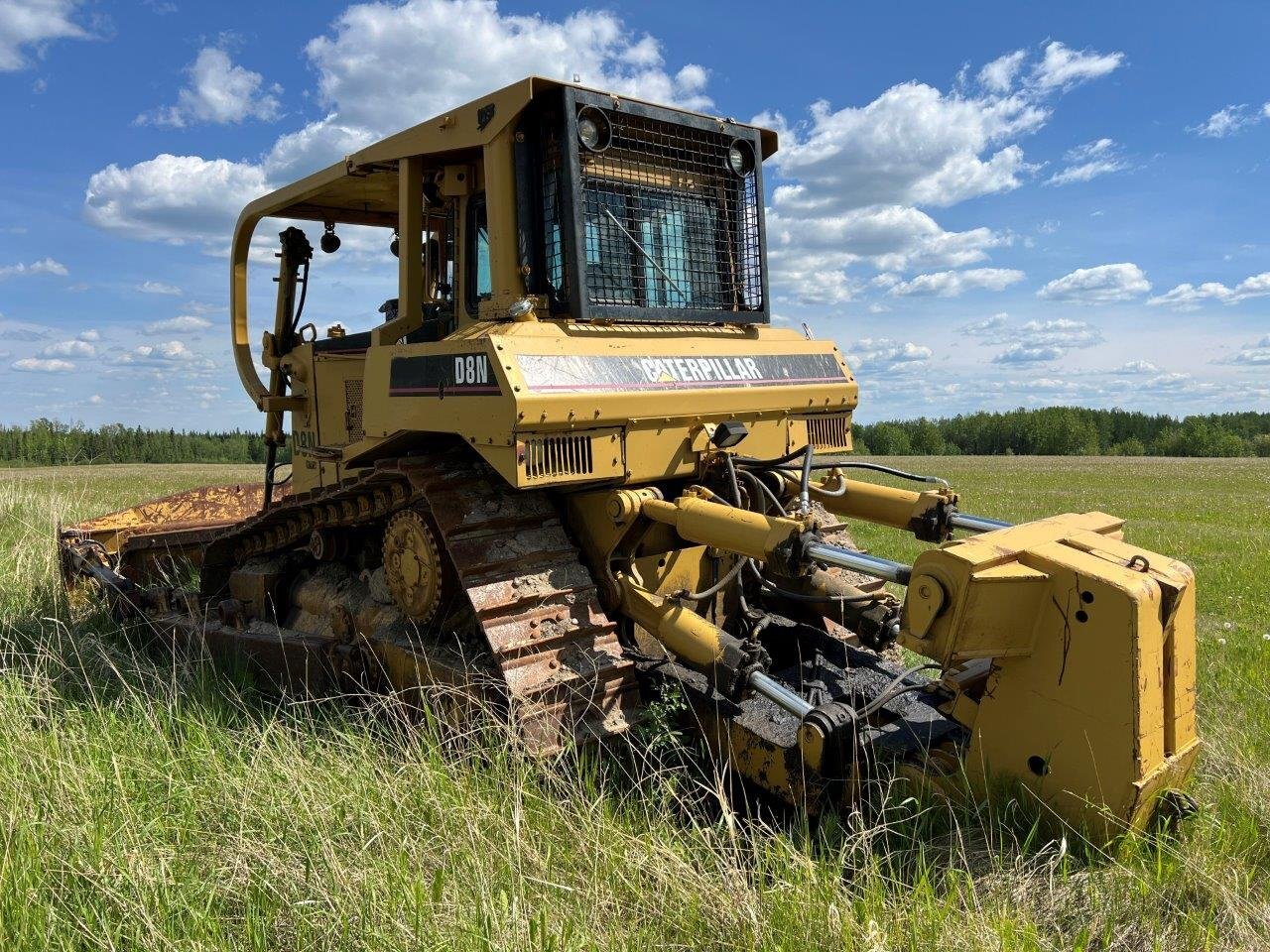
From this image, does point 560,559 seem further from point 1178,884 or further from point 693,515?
point 1178,884

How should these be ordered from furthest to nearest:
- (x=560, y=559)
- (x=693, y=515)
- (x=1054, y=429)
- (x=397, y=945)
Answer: (x=1054, y=429)
(x=560, y=559)
(x=693, y=515)
(x=397, y=945)

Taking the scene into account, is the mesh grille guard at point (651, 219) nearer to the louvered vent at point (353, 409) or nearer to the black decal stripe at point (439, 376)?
the black decal stripe at point (439, 376)

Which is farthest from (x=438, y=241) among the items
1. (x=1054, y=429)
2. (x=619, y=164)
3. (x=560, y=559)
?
(x=1054, y=429)

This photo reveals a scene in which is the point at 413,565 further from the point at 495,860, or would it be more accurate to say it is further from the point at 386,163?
the point at 386,163

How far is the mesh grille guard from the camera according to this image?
16.2 ft

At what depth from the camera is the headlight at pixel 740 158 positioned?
19.0 feet

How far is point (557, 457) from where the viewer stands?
4.43 m

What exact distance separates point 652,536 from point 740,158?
248cm

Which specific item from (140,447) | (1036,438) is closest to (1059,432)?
(1036,438)

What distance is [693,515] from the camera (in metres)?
4.36

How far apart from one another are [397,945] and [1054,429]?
247ft

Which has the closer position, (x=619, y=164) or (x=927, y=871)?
(x=927, y=871)

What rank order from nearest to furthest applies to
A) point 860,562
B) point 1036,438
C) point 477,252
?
point 860,562 → point 477,252 → point 1036,438

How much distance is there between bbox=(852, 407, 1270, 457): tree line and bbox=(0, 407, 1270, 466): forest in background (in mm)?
67
